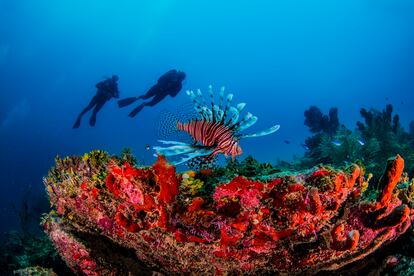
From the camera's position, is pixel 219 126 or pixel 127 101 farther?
pixel 127 101

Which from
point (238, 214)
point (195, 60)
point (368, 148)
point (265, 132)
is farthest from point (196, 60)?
point (238, 214)

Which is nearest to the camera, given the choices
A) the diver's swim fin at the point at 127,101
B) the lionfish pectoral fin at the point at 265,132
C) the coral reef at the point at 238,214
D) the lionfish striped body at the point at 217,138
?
the coral reef at the point at 238,214

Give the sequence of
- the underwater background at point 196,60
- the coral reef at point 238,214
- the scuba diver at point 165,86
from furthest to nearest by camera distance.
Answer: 1. the underwater background at point 196,60
2. the scuba diver at point 165,86
3. the coral reef at point 238,214

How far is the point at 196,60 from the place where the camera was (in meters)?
123

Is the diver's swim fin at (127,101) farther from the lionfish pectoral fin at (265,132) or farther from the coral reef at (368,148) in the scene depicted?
the lionfish pectoral fin at (265,132)

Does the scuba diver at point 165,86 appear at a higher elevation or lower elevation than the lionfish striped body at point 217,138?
higher

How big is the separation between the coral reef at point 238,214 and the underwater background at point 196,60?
52.0 metres

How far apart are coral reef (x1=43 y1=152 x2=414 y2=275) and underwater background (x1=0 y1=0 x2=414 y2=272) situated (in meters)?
52.0

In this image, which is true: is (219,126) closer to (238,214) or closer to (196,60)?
(238,214)

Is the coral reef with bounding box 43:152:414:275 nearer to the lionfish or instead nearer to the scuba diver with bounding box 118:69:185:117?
the lionfish

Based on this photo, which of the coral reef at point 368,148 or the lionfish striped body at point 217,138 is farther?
the coral reef at point 368,148

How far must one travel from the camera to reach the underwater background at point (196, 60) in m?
75.8

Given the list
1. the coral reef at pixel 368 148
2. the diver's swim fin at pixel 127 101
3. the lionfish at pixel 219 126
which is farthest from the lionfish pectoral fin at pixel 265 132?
the diver's swim fin at pixel 127 101

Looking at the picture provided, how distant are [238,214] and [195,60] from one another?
126 metres
